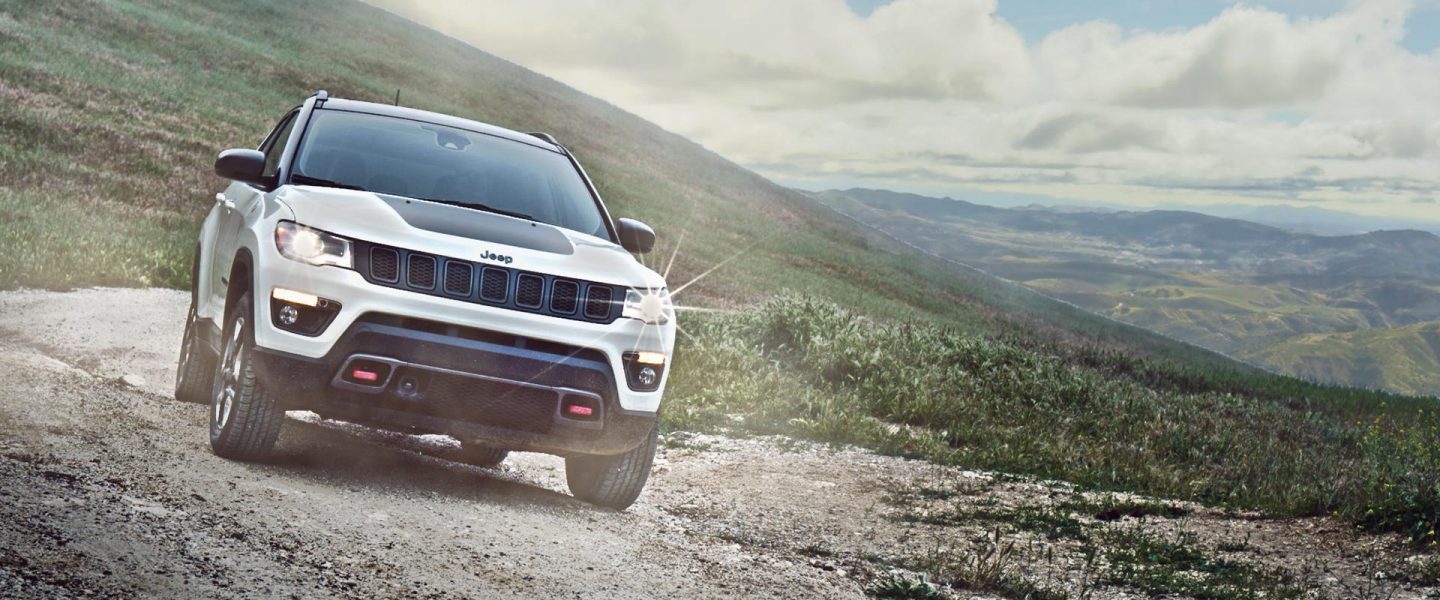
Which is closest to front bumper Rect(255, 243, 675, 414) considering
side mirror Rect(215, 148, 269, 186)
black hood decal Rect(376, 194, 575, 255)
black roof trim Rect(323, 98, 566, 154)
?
black hood decal Rect(376, 194, 575, 255)

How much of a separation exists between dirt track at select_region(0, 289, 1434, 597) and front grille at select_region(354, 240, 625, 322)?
3.78 ft

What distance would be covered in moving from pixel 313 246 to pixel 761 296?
29.2 metres

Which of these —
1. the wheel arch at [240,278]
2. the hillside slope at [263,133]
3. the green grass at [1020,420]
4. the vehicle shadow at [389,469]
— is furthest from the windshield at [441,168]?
the hillside slope at [263,133]

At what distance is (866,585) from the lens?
6699 millimetres

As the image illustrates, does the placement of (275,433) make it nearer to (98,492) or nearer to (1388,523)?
(98,492)

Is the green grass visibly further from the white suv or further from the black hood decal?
the black hood decal

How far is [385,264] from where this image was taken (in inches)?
243

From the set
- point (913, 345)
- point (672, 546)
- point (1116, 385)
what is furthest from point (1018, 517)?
point (1116, 385)

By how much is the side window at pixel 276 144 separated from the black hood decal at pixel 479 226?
148 cm

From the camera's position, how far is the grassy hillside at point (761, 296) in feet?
42.9

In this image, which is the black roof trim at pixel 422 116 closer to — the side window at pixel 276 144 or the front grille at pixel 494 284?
the side window at pixel 276 144

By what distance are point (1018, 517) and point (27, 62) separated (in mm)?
34313

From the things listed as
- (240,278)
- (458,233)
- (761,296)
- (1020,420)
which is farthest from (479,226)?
(761,296)

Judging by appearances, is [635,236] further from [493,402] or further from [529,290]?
[493,402]
